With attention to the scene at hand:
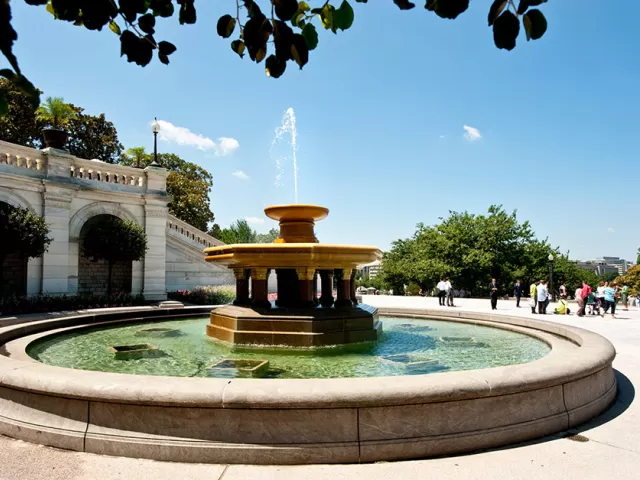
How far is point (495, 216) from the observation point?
42.3 m

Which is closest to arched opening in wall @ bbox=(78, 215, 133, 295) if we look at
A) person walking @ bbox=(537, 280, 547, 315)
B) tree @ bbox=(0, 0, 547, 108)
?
person walking @ bbox=(537, 280, 547, 315)

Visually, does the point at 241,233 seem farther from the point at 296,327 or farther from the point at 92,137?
the point at 296,327

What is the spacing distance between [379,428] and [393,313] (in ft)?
35.5

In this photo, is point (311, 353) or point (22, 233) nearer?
point (311, 353)

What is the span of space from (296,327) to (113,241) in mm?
13789

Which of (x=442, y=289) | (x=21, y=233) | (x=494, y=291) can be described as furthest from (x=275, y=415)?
A: (x=442, y=289)

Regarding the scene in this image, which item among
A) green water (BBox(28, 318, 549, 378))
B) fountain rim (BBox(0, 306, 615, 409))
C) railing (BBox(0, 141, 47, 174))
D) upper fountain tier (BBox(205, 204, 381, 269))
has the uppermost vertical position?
railing (BBox(0, 141, 47, 174))

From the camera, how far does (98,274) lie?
22938 millimetres

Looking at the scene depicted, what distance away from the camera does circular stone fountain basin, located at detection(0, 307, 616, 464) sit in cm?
388

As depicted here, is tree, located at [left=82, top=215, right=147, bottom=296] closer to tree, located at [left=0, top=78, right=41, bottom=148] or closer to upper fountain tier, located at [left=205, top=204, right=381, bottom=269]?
upper fountain tier, located at [left=205, top=204, right=381, bottom=269]

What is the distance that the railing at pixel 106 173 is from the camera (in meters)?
20.6

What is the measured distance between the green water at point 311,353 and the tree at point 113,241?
9.41 metres

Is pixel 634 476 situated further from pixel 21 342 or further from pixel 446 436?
pixel 21 342

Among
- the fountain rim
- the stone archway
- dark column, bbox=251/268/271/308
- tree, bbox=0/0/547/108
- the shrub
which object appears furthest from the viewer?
the shrub
